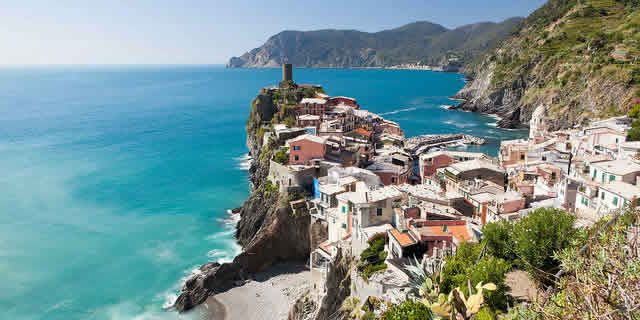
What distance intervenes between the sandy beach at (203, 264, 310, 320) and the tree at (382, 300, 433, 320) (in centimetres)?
Answer: 1471

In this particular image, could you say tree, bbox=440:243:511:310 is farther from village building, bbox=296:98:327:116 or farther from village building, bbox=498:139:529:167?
village building, bbox=296:98:327:116

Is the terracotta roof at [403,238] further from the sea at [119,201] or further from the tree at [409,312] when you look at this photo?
the sea at [119,201]

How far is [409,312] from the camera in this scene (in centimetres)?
1256

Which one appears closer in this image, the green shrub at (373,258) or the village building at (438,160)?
the green shrub at (373,258)

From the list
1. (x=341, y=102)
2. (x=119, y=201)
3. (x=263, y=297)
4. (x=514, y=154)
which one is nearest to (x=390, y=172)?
(x=514, y=154)

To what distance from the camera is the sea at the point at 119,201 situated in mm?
31281

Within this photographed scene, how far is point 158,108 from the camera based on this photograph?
119m

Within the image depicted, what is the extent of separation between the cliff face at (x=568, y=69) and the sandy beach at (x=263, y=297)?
49.0 m

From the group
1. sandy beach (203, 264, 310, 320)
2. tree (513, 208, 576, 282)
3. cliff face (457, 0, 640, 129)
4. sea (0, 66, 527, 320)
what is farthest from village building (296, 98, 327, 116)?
tree (513, 208, 576, 282)

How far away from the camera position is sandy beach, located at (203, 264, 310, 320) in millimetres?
26906

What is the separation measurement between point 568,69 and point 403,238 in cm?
7233

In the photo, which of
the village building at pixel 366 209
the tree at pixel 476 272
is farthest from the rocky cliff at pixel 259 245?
the tree at pixel 476 272

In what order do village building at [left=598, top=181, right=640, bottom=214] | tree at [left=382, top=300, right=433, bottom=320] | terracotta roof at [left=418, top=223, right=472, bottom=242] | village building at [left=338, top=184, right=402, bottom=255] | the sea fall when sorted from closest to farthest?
tree at [left=382, top=300, right=433, bottom=320], village building at [left=598, top=181, right=640, bottom=214], terracotta roof at [left=418, top=223, right=472, bottom=242], village building at [left=338, top=184, right=402, bottom=255], the sea

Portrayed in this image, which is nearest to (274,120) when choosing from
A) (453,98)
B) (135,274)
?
(135,274)
